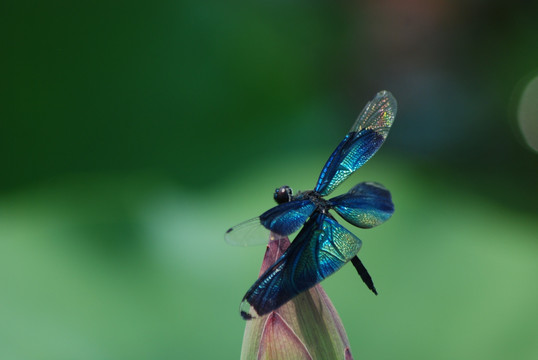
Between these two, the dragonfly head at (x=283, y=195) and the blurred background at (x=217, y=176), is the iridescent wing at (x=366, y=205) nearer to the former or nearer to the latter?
the dragonfly head at (x=283, y=195)

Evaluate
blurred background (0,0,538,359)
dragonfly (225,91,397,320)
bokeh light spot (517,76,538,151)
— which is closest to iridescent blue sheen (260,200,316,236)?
dragonfly (225,91,397,320)

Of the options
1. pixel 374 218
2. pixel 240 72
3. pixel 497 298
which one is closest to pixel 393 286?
pixel 497 298

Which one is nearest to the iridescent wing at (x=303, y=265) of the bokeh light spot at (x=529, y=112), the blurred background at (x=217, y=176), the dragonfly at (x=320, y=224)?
the dragonfly at (x=320, y=224)

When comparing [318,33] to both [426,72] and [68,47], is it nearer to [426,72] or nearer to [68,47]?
[426,72]

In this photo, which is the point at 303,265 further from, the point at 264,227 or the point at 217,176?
the point at 217,176

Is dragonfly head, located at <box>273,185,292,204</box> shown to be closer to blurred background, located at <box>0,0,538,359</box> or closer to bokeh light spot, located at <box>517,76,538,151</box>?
blurred background, located at <box>0,0,538,359</box>

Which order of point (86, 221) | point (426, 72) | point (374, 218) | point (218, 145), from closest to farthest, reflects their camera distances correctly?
point (374, 218) < point (86, 221) < point (218, 145) < point (426, 72)

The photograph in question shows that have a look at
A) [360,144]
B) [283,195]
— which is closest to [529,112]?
[360,144]
